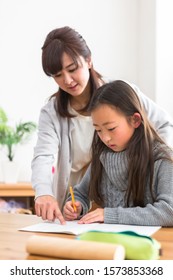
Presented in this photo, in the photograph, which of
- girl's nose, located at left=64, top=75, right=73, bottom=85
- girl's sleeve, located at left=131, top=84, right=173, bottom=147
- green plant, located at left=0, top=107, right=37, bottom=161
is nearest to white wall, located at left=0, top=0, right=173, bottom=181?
green plant, located at left=0, top=107, right=37, bottom=161

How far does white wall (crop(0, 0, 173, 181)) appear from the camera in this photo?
12.9 ft

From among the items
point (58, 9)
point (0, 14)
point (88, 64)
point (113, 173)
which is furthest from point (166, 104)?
point (113, 173)

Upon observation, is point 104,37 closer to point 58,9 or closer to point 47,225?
point 58,9

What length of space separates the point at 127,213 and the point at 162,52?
7.68 feet

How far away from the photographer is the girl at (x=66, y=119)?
1784mm

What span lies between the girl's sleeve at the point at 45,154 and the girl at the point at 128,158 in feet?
0.49

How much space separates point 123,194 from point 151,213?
0.73 ft


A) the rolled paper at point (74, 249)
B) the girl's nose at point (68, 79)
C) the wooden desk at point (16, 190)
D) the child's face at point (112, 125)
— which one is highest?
the girl's nose at point (68, 79)

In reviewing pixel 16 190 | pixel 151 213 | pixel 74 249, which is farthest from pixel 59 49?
pixel 16 190

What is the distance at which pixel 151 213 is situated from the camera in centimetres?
147

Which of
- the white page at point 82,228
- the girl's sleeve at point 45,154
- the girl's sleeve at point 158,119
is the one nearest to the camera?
the white page at point 82,228

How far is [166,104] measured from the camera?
11.9 ft

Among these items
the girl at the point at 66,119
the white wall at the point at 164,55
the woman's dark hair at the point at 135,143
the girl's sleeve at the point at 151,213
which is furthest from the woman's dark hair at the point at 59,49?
the white wall at the point at 164,55

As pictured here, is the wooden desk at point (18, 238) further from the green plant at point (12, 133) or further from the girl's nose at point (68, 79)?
the green plant at point (12, 133)
